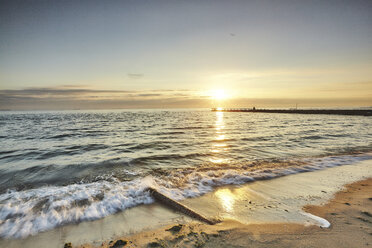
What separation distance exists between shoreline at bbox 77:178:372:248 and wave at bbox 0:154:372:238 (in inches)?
70.6

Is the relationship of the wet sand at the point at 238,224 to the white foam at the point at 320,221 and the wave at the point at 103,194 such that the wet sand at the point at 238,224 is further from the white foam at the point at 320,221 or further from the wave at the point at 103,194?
the wave at the point at 103,194

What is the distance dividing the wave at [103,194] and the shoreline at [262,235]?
179 cm

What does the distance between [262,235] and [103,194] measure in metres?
5.09

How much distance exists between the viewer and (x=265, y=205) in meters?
5.17

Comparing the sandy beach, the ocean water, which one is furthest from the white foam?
the ocean water

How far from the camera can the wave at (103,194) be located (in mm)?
4637

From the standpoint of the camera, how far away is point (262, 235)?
12.1ft

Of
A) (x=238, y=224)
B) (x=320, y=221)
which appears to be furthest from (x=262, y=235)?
(x=320, y=221)

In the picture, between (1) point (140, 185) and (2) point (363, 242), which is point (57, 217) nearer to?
(1) point (140, 185)

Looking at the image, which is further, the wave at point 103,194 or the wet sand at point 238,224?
the wave at point 103,194

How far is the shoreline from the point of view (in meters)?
3.41

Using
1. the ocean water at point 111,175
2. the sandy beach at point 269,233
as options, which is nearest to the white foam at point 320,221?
the sandy beach at point 269,233

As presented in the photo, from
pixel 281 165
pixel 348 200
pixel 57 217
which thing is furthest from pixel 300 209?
pixel 57 217

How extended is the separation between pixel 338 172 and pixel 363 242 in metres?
6.23
